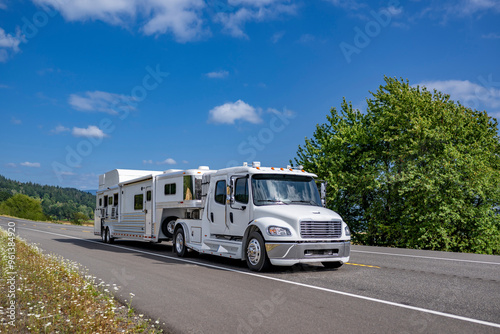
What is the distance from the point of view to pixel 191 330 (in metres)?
5.29

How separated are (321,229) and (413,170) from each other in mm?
14113

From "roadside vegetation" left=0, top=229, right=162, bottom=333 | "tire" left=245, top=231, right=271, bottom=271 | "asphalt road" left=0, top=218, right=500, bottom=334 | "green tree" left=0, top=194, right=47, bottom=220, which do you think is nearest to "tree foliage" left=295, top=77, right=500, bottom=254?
"asphalt road" left=0, top=218, right=500, bottom=334

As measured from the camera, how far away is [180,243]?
46.8 feet

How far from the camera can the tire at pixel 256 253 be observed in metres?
10.1

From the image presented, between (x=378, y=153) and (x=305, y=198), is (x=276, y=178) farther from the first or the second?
(x=378, y=153)

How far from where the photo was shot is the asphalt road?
216 inches

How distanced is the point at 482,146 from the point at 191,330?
2373 cm

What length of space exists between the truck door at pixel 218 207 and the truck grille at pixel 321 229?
2.71 m

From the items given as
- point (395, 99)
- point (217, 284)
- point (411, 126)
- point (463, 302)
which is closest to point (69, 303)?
point (217, 284)

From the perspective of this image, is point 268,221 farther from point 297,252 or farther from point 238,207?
point 238,207

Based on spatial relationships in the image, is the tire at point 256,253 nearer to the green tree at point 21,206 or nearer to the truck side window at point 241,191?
the truck side window at point 241,191

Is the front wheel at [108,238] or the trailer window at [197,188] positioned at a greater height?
the trailer window at [197,188]

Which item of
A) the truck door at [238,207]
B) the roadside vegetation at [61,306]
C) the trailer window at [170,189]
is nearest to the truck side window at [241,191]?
the truck door at [238,207]

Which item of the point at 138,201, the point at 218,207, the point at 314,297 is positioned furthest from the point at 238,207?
the point at 138,201
